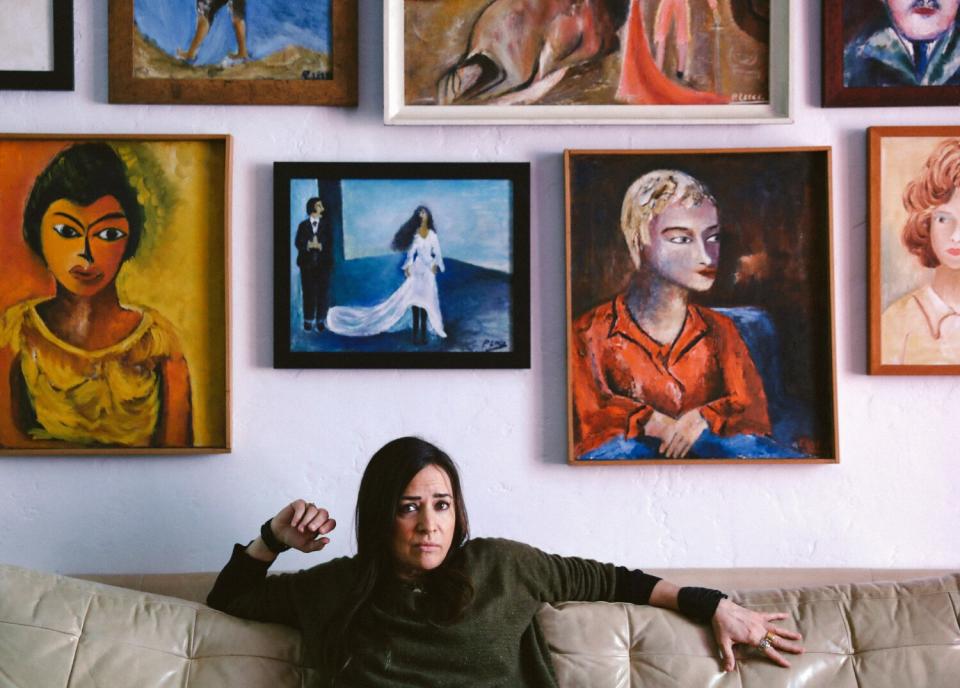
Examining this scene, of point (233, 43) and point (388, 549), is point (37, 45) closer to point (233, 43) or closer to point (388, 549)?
point (233, 43)

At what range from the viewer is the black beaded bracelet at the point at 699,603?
169 centimetres

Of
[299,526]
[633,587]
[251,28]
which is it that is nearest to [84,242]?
[251,28]

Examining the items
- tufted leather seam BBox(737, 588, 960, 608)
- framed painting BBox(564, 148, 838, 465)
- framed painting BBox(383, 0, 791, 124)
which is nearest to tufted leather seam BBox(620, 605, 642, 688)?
tufted leather seam BBox(737, 588, 960, 608)

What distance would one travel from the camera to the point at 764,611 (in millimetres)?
1729

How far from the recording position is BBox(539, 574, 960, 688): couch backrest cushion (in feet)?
5.35

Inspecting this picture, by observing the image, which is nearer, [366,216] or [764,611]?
[764,611]

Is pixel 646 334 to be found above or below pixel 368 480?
above

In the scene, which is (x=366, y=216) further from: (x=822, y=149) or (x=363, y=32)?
(x=822, y=149)

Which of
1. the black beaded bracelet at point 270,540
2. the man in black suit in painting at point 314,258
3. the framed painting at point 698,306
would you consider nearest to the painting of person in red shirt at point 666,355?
the framed painting at point 698,306

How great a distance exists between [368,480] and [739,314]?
2.97ft

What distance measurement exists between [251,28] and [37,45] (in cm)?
48

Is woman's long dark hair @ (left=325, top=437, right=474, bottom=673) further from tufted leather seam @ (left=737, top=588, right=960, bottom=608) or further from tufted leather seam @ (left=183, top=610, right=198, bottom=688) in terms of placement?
tufted leather seam @ (left=737, top=588, right=960, bottom=608)

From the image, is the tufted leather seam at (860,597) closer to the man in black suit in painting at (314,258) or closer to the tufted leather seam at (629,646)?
the tufted leather seam at (629,646)

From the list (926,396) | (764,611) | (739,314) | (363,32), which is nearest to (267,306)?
(363,32)
